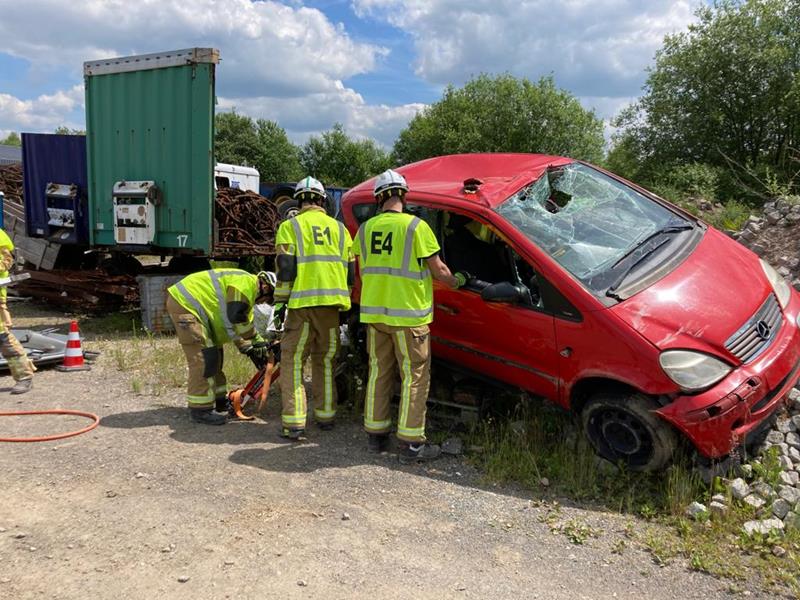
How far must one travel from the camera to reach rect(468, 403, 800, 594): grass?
3.01 m

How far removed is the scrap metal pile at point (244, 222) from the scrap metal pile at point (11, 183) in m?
4.50

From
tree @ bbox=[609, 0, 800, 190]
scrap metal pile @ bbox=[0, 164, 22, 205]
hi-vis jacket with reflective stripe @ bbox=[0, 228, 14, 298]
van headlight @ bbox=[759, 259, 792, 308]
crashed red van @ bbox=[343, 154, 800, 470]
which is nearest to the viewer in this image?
crashed red van @ bbox=[343, 154, 800, 470]

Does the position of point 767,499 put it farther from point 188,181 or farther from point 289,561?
point 188,181

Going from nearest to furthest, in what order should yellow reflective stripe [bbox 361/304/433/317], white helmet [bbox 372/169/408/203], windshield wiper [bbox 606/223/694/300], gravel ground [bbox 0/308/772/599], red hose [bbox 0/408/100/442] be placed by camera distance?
gravel ground [bbox 0/308/772/599] < windshield wiper [bbox 606/223/694/300] < yellow reflective stripe [bbox 361/304/433/317] < white helmet [bbox 372/169/408/203] < red hose [bbox 0/408/100/442]

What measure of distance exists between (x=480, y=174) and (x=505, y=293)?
125cm

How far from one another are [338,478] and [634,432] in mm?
1822

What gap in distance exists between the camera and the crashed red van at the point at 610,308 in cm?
339

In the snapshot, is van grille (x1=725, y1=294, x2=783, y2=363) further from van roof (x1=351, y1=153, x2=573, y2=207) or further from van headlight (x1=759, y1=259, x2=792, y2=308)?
van roof (x1=351, y1=153, x2=573, y2=207)

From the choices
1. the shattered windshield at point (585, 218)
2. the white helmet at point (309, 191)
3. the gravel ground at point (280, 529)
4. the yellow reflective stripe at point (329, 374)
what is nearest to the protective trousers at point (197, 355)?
the gravel ground at point (280, 529)

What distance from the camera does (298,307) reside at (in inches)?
180

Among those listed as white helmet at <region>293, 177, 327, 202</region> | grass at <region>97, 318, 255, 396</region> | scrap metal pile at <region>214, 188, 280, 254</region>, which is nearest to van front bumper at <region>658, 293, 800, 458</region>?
white helmet at <region>293, 177, 327, 202</region>

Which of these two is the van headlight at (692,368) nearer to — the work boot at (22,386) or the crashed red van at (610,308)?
the crashed red van at (610,308)

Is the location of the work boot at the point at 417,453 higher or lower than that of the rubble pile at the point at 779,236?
lower

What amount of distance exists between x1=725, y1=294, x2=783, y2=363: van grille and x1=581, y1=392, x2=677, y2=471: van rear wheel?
1.80 feet
